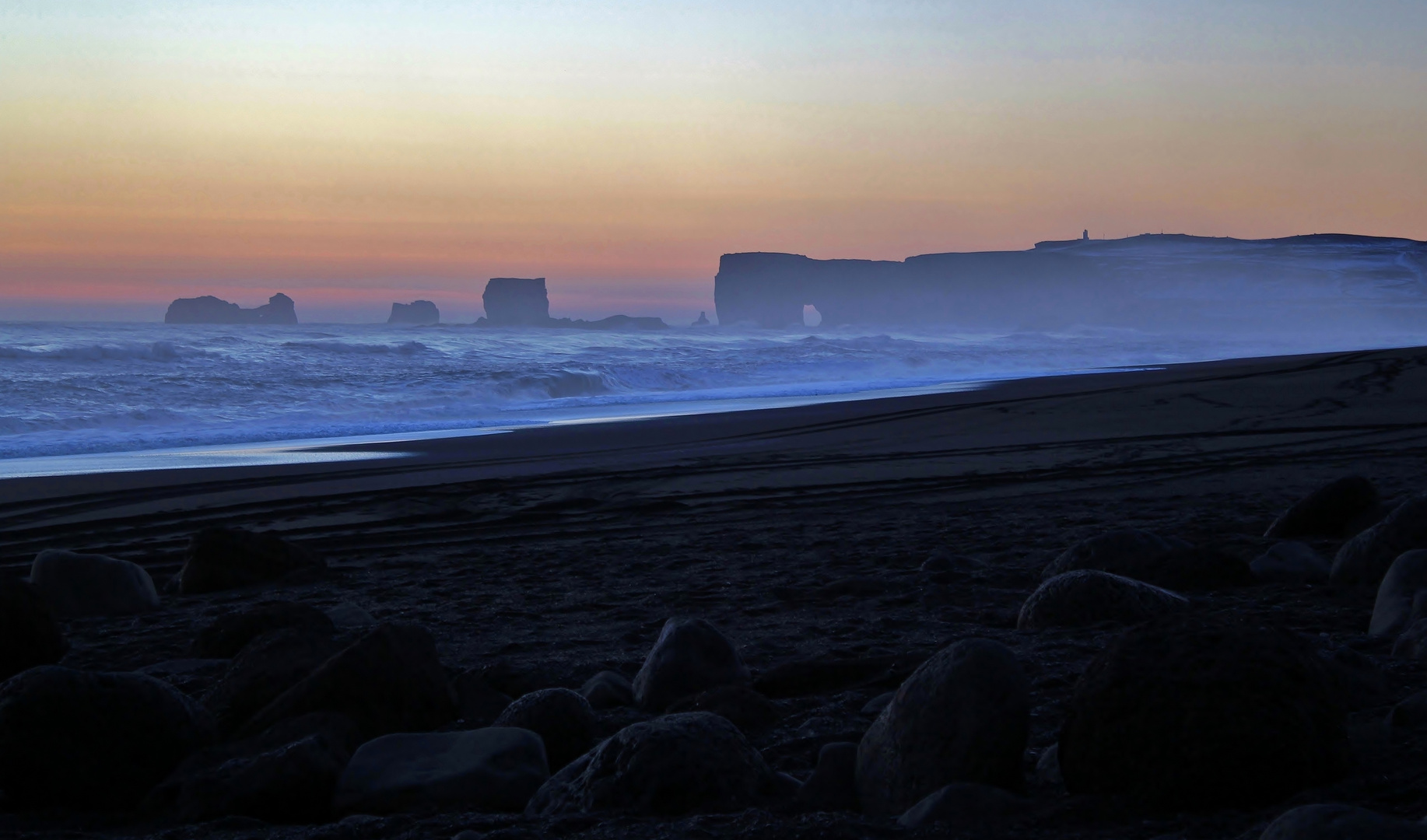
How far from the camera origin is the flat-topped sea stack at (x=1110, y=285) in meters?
73.2

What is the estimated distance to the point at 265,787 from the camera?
8.07ft

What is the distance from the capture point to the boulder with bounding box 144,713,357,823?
96.3 inches

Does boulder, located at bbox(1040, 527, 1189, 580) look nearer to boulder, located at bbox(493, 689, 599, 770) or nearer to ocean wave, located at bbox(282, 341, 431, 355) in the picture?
boulder, located at bbox(493, 689, 599, 770)

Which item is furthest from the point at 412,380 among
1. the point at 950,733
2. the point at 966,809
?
the point at 966,809

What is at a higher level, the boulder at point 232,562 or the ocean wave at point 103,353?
the ocean wave at point 103,353

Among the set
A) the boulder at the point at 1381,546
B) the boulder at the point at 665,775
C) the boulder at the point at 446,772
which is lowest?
the boulder at the point at 446,772

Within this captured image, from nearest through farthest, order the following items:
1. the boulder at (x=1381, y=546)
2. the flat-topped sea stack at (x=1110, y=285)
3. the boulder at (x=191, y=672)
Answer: the boulder at (x=191, y=672) < the boulder at (x=1381, y=546) < the flat-topped sea stack at (x=1110, y=285)

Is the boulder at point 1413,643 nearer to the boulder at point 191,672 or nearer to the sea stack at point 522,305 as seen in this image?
the boulder at point 191,672

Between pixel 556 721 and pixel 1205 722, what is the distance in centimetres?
150

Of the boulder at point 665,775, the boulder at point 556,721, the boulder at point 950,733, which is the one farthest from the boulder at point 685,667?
the boulder at point 950,733

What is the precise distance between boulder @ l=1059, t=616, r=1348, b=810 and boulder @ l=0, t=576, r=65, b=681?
10.8 feet

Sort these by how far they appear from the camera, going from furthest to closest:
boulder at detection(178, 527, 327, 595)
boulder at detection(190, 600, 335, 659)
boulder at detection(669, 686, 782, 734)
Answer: boulder at detection(178, 527, 327, 595)
boulder at detection(190, 600, 335, 659)
boulder at detection(669, 686, 782, 734)

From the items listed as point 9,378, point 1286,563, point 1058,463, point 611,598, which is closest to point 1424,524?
point 1286,563

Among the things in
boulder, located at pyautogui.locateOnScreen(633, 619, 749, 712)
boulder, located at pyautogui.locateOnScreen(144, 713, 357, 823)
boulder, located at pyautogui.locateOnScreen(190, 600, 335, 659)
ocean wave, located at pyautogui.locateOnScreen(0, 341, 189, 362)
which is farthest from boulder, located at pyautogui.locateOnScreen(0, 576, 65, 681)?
ocean wave, located at pyautogui.locateOnScreen(0, 341, 189, 362)
